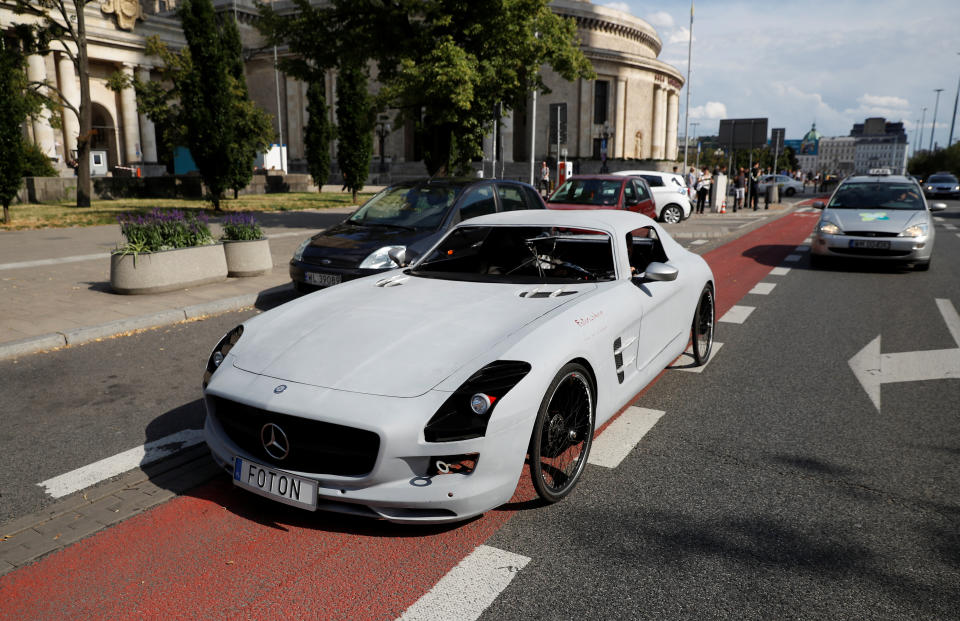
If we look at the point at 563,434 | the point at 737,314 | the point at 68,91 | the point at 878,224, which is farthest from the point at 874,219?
the point at 68,91

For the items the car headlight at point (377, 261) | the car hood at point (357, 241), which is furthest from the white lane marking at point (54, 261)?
the car headlight at point (377, 261)

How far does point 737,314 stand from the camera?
27.3 feet

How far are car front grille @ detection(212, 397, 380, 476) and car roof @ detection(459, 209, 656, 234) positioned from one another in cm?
226

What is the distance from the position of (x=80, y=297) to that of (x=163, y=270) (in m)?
1.02

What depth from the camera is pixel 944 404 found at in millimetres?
5098

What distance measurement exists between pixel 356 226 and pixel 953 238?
17.2 metres

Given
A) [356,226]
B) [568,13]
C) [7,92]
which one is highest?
[568,13]

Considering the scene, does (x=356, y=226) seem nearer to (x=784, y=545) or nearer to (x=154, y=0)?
(x=784, y=545)

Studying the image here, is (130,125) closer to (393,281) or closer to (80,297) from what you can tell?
(80,297)

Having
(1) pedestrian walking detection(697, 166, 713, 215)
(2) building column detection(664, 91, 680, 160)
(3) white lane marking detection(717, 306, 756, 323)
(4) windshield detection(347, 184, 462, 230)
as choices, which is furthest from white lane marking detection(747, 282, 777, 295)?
(2) building column detection(664, 91, 680, 160)

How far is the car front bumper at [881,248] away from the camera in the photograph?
11.2 metres

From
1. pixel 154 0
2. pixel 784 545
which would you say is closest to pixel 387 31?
pixel 784 545

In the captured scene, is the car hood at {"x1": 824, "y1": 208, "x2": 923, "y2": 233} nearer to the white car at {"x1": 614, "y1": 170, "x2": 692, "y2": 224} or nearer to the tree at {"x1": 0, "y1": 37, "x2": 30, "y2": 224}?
the white car at {"x1": 614, "y1": 170, "x2": 692, "y2": 224}

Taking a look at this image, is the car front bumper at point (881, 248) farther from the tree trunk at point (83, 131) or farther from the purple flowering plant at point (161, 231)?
the tree trunk at point (83, 131)
